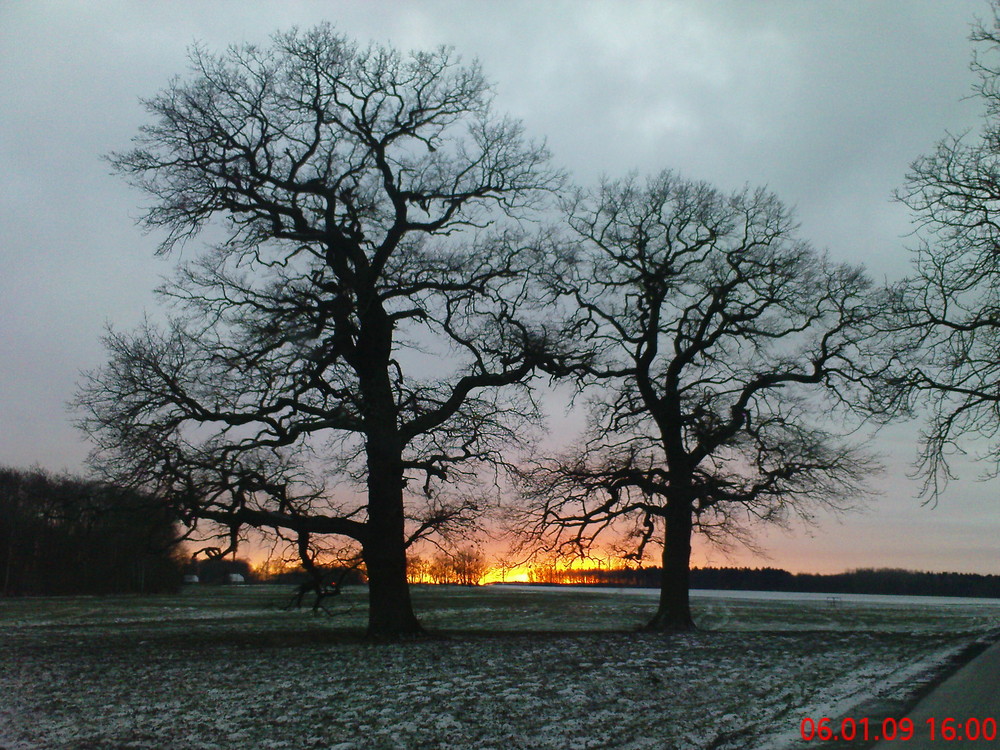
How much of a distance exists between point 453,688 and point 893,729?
589 cm

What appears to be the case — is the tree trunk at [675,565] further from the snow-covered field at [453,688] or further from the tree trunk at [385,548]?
the tree trunk at [385,548]

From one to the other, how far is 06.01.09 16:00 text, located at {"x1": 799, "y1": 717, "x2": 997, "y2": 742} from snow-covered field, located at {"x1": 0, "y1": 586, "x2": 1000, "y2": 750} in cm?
31

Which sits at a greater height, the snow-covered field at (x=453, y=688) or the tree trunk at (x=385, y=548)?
the tree trunk at (x=385, y=548)

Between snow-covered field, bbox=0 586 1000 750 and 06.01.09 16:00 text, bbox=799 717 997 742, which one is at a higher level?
06.01.09 16:00 text, bbox=799 717 997 742

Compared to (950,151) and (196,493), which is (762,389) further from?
(196,493)

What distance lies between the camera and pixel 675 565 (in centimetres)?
2425

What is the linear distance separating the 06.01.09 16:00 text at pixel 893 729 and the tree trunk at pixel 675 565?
14.4 m

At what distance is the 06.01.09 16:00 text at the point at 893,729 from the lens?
→ 8688 millimetres

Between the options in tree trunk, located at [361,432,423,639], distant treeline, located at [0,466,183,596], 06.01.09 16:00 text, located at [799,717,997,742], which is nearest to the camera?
06.01.09 16:00 text, located at [799,717,997,742]

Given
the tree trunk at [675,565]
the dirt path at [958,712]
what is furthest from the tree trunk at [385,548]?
the dirt path at [958,712]

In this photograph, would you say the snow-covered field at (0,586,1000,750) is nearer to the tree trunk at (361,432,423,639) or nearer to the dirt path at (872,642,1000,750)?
the dirt path at (872,642,1000,750)

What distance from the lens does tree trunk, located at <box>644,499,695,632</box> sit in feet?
79.0

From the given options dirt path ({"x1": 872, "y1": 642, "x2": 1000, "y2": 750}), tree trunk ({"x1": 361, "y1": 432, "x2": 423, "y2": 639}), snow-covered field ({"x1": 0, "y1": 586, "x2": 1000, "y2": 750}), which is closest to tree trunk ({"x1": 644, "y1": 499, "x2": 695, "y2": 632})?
snow-covered field ({"x1": 0, "y1": 586, "x2": 1000, "y2": 750})

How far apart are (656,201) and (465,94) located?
6.78 meters
